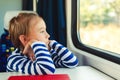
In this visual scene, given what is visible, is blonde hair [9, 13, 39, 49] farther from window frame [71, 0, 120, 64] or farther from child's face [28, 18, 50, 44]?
window frame [71, 0, 120, 64]

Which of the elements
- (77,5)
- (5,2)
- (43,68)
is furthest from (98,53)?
(5,2)

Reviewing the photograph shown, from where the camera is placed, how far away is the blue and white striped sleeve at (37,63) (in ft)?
4.73

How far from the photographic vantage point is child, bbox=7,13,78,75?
1449 millimetres

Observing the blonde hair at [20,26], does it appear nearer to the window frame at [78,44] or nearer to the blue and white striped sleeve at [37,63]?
the blue and white striped sleeve at [37,63]

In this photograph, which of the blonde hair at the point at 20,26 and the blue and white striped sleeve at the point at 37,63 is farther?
the blonde hair at the point at 20,26

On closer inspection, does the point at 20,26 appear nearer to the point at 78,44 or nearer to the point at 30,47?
the point at 30,47

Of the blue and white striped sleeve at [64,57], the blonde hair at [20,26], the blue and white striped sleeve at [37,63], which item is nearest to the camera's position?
the blue and white striped sleeve at [37,63]

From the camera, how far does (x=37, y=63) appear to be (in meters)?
1.45

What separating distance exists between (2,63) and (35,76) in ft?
3.99

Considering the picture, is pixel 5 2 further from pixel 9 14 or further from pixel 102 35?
pixel 102 35

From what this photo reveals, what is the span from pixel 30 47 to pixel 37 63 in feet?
0.55

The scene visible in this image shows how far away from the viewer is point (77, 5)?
253 cm

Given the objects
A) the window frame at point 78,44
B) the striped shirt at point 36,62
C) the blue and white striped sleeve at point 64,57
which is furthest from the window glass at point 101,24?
the striped shirt at point 36,62

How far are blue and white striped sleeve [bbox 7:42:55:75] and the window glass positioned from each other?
536 millimetres
